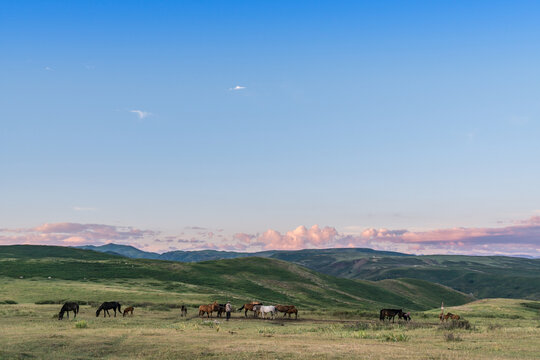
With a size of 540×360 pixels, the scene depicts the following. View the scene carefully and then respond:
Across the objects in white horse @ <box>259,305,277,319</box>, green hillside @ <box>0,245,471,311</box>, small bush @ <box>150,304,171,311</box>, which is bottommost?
green hillside @ <box>0,245,471,311</box>

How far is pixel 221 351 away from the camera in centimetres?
2556

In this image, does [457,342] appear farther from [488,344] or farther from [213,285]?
[213,285]

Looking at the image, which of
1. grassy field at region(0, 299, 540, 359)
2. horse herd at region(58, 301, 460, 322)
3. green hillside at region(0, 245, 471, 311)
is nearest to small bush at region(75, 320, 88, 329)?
grassy field at region(0, 299, 540, 359)

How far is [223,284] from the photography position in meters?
112

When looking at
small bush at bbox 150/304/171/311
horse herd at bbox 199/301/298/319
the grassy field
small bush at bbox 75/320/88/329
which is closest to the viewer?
the grassy field

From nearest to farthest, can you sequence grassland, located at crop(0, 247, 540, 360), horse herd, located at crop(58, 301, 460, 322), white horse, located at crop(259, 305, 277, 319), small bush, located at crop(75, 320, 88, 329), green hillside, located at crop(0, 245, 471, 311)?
grassland, located at crop(0, 247, 540, 360) → small bush, located at crop(75, 320, 88, 329) → horse herd, located at crop(58, 301, 460, 322) → white horse, located at crop(259, 305, 277, 319) → green hillside, located at crop(0, 245, 471, 311)

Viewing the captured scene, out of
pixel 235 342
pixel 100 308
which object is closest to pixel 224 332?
pixel 235 342

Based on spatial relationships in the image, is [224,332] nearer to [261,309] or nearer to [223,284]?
[261,309]

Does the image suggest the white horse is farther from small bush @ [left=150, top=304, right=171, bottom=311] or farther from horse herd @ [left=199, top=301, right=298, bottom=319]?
small bush @ [left=150, top=304, right=171, bottom=311]

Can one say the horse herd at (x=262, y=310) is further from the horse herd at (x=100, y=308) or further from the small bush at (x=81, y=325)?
the small bush at (x=81, y=325)

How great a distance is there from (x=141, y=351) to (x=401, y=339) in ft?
59.7

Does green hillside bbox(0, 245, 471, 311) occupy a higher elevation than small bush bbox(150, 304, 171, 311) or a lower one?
lower

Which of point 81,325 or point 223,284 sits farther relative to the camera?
point 223,284

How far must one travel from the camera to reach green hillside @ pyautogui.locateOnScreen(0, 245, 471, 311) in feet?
271
